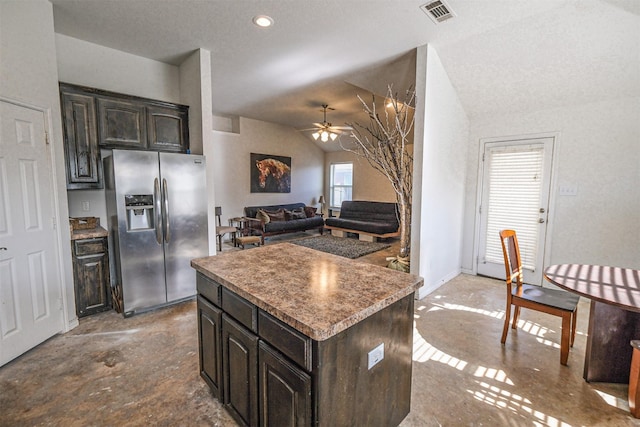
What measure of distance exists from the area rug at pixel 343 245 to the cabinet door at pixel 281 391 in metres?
3.97

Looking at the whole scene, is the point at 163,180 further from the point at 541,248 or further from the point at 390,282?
the point at 541,248

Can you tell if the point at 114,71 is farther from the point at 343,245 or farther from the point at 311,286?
the point at 343,245

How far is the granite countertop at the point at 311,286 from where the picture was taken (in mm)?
1096

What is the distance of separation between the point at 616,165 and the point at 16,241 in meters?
5.70

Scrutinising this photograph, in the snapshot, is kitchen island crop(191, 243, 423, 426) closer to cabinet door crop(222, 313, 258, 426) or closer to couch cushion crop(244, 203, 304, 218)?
cabinet door crop(222, 313, 258, 426)

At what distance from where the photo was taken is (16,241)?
2186 mm

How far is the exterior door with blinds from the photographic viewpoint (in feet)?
11.9

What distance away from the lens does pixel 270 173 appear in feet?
24.5

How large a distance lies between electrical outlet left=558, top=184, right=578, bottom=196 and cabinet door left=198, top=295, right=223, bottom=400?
407 centimetres

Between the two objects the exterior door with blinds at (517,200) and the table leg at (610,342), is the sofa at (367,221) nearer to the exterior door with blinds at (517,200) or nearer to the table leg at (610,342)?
the exterior door with blinds at (517,200)

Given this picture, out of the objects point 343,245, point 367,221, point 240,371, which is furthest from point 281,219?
point 240,371

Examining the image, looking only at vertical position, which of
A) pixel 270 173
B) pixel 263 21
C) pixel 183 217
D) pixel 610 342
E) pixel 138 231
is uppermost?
pixel 263 21

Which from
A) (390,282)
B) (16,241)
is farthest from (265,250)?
(16,241)

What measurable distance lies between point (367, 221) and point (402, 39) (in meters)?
4.62
